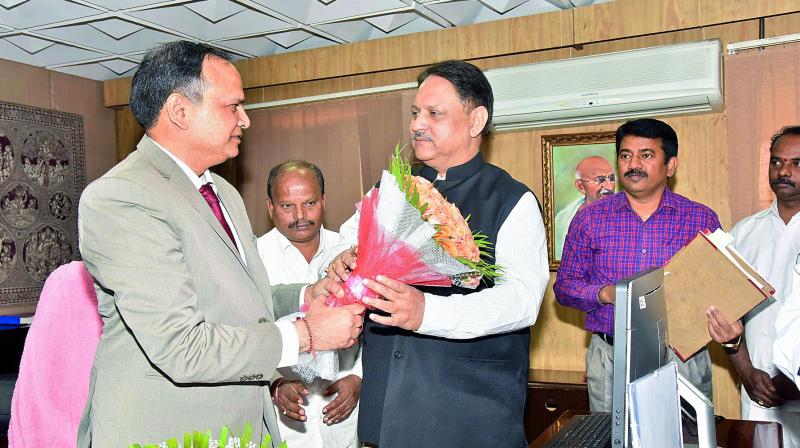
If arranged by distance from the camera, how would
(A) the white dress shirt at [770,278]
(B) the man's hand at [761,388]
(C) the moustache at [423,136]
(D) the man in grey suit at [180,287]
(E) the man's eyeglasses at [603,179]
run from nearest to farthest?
(D) the man in grey suit at [180,287] < (C) the moustache at [423,136] < (B) the man's hand at [761,388] < (A) the white dress shirt at [770,278] < (E) the man's eyeglasses at [603,179]

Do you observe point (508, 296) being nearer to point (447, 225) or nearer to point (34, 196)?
point (447, 225)

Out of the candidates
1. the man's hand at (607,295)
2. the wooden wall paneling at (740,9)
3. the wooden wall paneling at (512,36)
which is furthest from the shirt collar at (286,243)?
the wooden wall paneling at (740,9)

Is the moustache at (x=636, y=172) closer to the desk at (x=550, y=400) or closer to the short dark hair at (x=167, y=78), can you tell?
the desk at (x=550, y=400)

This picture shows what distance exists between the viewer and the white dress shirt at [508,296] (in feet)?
6.13

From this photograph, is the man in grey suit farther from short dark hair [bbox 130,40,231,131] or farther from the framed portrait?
the framed portrait

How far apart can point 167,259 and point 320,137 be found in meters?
4.25

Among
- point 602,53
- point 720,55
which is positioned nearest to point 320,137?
point 602,53

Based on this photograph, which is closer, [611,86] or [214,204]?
[214,204]

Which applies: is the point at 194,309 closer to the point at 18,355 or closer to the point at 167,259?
the point at 167,259

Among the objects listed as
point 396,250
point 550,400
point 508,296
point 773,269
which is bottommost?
point 550,400

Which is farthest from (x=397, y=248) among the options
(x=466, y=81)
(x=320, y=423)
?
(x=320, y=423)

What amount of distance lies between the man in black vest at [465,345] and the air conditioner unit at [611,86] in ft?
8.60

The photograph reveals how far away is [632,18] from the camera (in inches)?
181

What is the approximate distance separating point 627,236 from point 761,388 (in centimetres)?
90
